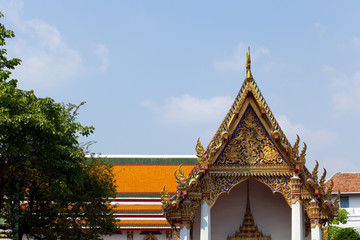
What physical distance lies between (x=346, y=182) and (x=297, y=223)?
37861 millimetres

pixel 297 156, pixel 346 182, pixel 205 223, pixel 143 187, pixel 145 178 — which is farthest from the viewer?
pixel 346 182

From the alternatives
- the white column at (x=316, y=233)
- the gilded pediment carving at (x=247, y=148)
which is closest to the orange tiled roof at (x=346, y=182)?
the white column at (x=316, y=233)

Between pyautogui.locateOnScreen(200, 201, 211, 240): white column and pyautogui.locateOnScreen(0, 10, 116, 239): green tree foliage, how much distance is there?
187 inches

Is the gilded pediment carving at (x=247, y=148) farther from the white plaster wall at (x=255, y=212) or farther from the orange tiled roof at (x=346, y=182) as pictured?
the orange tiled roof at (x=346, y=182)

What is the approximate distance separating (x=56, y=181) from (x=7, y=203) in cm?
472

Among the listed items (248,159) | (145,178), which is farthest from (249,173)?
(145,178)

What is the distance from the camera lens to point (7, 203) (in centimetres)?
2155

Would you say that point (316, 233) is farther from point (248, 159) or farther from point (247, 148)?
point (247, 148)

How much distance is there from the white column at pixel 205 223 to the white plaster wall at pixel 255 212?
2.26 m

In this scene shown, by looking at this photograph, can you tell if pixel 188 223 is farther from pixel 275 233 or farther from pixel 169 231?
pixel 169 231

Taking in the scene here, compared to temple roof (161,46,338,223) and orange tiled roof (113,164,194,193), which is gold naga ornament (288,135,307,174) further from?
orange tiled roof (113,164,194,193)

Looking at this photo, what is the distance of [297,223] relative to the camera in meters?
15.8

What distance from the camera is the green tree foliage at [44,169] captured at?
651 inches

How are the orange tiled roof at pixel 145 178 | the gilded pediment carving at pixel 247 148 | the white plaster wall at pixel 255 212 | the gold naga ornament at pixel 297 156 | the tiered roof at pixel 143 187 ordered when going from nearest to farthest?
the gold naga ornament at pixel 297 156 → the gilded pediment carving at pixel 247 148 → the white plaster wall at pixel 255 212 → the tiered roof at pixel 143 187 → the orange tiled roof at pixel 145 178
